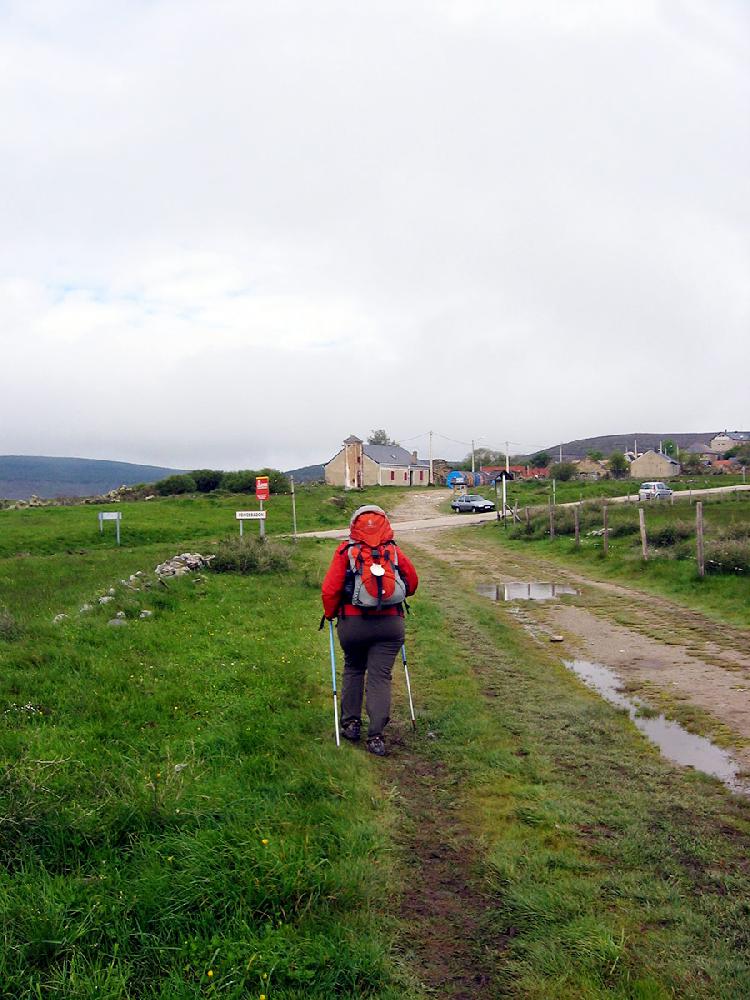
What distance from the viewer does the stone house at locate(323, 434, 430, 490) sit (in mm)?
85062

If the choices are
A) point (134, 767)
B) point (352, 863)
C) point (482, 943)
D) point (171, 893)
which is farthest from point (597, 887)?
point (134, 767)

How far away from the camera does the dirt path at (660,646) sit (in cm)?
728

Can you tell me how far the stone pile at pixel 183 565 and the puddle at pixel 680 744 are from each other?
1075 cm

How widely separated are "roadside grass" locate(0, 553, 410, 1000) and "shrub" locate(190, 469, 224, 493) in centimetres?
6135

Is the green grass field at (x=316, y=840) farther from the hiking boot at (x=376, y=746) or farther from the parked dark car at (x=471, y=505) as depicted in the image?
the parked dark car at (x=471, y=505)

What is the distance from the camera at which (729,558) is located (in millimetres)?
15320

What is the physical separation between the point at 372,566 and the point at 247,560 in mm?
12241

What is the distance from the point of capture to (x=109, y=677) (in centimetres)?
728

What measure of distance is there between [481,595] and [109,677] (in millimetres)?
10241

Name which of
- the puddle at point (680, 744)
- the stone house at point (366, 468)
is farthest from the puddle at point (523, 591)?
the stone house at point (366, 468)

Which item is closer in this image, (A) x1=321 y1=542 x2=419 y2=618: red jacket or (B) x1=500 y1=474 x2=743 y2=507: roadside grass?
(A) x1=321 y1=542 x2=419 y2=618: red jacket

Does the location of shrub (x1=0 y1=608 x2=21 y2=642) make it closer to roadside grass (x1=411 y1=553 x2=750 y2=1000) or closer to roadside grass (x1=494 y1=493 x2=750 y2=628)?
roadside grass (x1=411 y1=553 x2=750 y2=1000)

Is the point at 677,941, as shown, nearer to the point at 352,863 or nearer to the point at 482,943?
the point at 482,943

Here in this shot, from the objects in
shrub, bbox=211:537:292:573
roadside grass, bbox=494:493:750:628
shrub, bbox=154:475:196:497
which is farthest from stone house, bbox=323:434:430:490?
shrub, bbox=211:537:292:573
